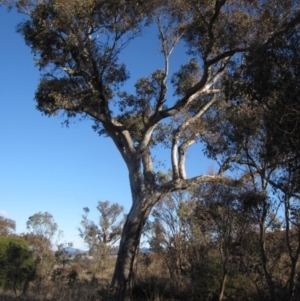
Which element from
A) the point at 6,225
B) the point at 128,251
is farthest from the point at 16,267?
→ the point at 6,225

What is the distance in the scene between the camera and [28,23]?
1308cm

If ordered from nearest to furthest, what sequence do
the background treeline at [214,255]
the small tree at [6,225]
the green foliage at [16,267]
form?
the background treeline at [214,255] < the green foliage at [16,267] < the small tree at [6,225]

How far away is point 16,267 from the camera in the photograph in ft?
51.8

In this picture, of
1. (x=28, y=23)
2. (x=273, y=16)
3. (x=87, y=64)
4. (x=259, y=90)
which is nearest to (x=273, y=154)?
(x=259, y=90)

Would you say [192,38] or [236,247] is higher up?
[192,38]

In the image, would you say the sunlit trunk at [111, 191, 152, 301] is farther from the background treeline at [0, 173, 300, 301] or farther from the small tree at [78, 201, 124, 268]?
the small tree at [78, 201, 124, 268]

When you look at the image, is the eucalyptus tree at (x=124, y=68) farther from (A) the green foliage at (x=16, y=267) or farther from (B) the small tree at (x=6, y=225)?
(B) the small tree at (x=6, y=225)

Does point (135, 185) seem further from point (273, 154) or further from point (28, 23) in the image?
point (28, 23)

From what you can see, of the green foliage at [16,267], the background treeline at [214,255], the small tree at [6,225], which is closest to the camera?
the background treeline at [214,255]

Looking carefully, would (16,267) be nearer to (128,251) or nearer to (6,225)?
(128,251)

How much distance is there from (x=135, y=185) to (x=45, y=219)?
1725cm

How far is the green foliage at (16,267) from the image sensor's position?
15398 millimetres

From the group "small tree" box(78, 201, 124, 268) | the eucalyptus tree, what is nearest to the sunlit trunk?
the eucalyptus tree

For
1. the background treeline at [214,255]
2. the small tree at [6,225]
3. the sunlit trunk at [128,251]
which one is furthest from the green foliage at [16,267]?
the small tree at [6,225]
